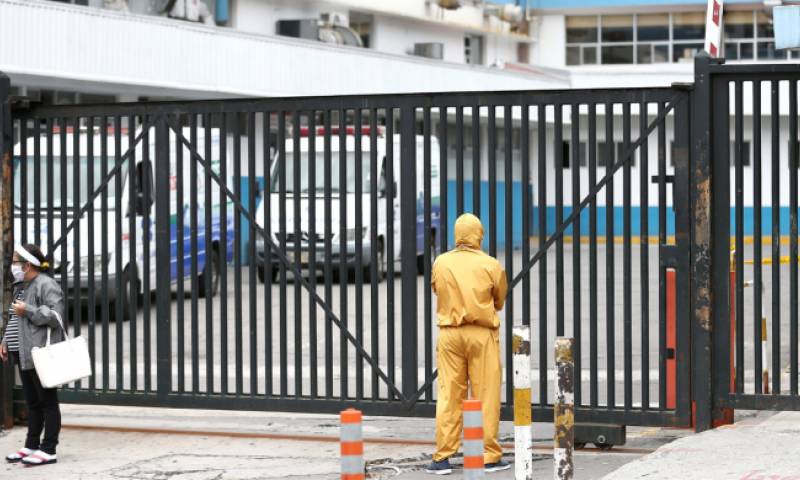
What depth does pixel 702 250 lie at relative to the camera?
10773 millimetres

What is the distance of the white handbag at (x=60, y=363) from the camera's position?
35.4 feet

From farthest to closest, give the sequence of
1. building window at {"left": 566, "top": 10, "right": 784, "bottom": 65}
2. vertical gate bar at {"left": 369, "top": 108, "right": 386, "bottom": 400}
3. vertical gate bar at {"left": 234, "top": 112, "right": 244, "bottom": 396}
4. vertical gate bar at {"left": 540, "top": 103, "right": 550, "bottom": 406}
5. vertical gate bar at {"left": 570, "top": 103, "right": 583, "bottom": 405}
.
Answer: building window at {"left": 566, "top": 10, "right": 784, "bottom": 65} → vertical gate bar at {"left": 234, "top": 112, "right": 244, "bottom": 396} → vertical gate bar at {"left": 369, "top": 108, "right": 386, "bottom": 400} → vertical gate bar at {"left": 540, "top": 103, "right": 550, "bottom": 406} → vertical gate bar at {"left": 570, "top": 103, "right": 583, "bottom": 405}

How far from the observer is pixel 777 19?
1115cm

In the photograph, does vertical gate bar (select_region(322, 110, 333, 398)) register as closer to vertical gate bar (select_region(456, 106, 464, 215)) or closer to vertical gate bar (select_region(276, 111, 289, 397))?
vertical gate bar (select_region(276, 111, 289, 397))

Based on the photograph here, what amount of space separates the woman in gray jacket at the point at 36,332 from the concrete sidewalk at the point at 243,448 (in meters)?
0.16

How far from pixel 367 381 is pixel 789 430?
250 inches

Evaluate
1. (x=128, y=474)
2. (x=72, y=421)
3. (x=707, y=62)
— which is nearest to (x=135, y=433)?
(x=72, y=421)

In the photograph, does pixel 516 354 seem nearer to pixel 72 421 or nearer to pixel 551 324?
pixel 72 421

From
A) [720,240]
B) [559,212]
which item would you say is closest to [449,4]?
[559,212]

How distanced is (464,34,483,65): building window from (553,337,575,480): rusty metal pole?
41.7 metres

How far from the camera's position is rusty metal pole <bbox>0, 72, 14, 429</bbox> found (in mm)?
12406

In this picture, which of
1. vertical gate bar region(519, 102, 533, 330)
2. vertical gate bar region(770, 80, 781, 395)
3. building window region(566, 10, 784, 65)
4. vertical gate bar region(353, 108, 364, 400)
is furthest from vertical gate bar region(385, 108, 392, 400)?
building window region(566, 10, 784, 65)

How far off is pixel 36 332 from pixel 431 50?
33892 mm

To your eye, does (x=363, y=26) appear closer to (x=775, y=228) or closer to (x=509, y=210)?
(x=509, y=210)
